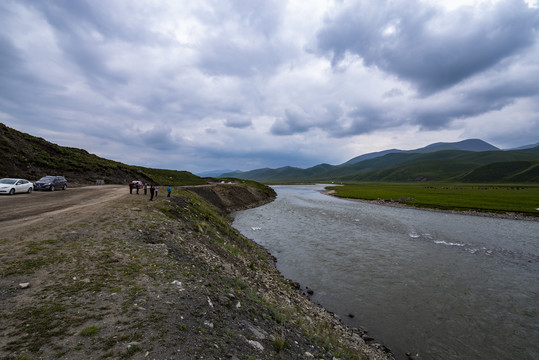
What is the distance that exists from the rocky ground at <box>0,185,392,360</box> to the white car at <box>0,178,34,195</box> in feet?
53.1

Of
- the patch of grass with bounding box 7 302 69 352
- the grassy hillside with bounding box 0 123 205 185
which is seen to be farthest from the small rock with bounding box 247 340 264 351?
the grassy hillside with bounding box 0 123 205 185

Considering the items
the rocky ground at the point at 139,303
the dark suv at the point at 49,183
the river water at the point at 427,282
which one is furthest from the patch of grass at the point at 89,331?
the dark suv at the point at 49,183

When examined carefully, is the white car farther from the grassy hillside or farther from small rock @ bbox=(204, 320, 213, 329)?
small rock @ bbox=(204, 320, 213, 329)

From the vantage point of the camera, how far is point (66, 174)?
49.3 m

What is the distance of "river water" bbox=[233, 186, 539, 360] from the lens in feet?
41.5

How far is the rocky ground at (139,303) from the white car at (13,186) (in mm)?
16174

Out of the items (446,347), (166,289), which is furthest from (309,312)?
(166,289)

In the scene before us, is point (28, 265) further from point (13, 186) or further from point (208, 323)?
point (13, 186)

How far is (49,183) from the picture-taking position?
33.7 metres

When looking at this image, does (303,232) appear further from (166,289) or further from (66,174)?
(66,174)

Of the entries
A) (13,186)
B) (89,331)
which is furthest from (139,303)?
(13,186)

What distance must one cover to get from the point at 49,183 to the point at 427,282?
48263mm

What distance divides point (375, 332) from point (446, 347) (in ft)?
11.1

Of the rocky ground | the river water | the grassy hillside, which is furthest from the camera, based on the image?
the grassy hillside
